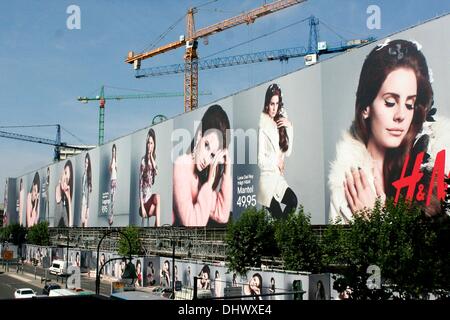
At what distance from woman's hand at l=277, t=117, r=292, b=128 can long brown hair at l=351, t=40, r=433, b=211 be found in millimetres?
9142

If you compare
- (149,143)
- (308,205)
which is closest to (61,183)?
(149,143)

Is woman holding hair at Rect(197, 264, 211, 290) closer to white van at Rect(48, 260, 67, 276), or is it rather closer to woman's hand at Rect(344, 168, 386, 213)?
woman's hand at Rect(344, 168, 386, 213)

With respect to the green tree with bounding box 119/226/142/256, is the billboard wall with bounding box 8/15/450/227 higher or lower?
higher

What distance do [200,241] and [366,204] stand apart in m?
29.7

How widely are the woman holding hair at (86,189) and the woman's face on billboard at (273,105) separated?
182ft

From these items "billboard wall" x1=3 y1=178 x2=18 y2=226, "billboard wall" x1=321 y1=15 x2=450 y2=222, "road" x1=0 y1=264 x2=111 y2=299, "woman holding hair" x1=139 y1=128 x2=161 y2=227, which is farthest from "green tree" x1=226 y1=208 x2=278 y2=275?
"billboard wall" x1=3 y1=178 x2=18 y2=226

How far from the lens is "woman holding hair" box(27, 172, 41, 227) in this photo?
135663mm

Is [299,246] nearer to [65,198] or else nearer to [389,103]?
[389,103]

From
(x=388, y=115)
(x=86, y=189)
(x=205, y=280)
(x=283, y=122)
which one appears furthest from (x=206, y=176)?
(x=86, y=189)

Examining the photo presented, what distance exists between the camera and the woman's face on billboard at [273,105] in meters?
56.7

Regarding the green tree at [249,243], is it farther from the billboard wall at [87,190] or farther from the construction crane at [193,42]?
the construction crane at [193,42]

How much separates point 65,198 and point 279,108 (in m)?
73.3

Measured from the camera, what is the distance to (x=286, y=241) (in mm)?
45125

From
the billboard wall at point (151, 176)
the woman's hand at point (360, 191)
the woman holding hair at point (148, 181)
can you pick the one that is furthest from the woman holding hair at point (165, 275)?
the woman's hand at point (360, 191)
